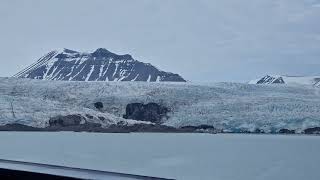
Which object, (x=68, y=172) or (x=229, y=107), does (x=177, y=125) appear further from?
(x=68, y=172)

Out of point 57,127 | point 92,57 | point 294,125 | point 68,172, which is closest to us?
point 68,172

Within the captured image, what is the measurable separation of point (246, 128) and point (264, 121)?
47.4 inches

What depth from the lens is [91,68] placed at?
11925cm

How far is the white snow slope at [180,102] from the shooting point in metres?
34.1

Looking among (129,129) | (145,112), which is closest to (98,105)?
(129,129)

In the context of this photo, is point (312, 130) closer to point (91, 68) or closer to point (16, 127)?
point (16, 127)

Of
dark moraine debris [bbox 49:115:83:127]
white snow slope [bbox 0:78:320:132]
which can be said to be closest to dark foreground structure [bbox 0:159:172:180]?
white snow slope [bbox 0:78:320:132]

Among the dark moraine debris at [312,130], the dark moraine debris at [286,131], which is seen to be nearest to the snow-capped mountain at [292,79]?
the dark moraine debris at [312,130]

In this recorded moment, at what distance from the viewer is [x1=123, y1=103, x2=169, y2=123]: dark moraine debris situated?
3964cm

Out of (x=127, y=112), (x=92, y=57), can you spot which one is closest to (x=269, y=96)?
(x=127, y=112)

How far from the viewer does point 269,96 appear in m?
39.9

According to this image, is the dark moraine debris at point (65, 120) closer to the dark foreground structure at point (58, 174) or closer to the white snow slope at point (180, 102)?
the white snow slope at point (180, 102)

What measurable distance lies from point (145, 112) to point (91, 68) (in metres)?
80.3

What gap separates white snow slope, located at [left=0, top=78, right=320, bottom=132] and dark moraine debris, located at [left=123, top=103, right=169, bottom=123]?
484 millimetres
